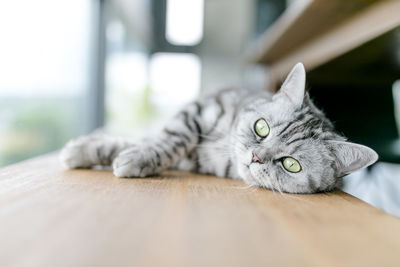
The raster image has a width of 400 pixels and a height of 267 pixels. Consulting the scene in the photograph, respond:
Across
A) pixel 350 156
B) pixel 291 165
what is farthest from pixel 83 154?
pixel 350 156

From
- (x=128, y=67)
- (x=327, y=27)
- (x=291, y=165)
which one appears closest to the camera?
(x=291, y=165)

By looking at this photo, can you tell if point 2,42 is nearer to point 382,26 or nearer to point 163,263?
point 163,263

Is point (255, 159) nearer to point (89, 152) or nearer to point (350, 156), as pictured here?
point (350, 156)

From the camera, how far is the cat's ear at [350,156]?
1.00 m

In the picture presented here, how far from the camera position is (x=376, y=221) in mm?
712

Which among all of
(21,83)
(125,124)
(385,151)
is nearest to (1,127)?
(21,83)

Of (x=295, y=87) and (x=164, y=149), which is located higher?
(x=295, y=87)

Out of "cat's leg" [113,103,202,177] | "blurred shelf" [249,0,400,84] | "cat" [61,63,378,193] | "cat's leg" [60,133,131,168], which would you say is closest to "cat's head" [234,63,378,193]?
"cat" [61,63,378,193]

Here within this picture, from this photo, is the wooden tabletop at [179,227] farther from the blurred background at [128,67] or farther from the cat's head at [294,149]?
the blurred background at [128,67]

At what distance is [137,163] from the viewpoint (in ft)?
3.41

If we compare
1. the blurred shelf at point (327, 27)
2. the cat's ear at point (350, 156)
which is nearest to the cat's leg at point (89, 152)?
the cat's ear at point (350, 156)

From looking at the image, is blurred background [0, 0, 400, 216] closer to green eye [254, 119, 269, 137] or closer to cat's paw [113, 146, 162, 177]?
green eye [254, 119, 269, 137]

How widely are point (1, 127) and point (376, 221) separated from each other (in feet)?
4.48

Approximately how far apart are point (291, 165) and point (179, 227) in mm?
532
